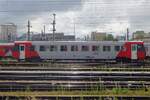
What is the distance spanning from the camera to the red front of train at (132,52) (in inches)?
1619

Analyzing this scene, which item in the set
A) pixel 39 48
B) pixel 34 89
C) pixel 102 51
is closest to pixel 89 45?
pixel 102 51

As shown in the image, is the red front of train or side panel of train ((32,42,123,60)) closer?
side panel of train ((32,42,123,60))

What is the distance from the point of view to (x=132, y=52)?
4125 cm

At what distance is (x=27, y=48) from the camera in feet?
136

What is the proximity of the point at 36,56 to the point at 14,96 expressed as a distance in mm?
29021

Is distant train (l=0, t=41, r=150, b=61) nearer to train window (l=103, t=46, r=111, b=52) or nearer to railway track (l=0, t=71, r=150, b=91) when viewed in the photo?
train window (l=103, t=46, r=111, b=52)

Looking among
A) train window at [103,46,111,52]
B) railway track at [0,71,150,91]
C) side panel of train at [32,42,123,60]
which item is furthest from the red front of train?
railway track at [0,71,150,91]

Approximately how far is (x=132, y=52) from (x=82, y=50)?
5.56m

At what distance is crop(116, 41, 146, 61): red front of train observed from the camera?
135 ft

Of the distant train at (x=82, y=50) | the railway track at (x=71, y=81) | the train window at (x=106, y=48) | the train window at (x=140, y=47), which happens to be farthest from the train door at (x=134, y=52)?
the railway track at (x=71, y=81)

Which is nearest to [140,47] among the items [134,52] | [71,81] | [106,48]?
[134,52]

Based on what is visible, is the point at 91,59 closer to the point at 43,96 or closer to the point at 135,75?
the point at 135,75

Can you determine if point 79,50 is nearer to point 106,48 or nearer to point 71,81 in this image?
point 106,48

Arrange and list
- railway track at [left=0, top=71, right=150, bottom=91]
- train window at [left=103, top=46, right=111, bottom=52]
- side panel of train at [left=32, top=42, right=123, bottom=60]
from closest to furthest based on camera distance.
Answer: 1. railway track at [left=0, top=71, right=150, bottom=91]
2. side panel of train at [left=32, top=42, right=123, bottom=60]
3. train window at [left=103, top=46, right=111, bottom=52]
